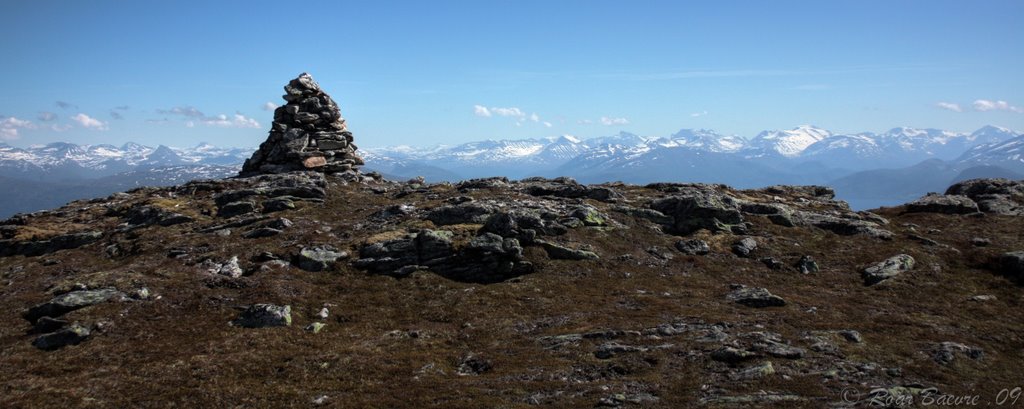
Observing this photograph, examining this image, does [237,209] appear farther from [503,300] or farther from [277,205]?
[503,300]

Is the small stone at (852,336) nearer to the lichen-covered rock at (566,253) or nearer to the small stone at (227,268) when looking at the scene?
the lichen-covered rock at (566,253)

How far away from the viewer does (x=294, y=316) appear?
3478 centimetres

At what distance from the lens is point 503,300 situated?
38.5m

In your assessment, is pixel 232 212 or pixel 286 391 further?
pixel 232 212

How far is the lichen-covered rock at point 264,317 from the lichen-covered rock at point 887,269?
139 ft

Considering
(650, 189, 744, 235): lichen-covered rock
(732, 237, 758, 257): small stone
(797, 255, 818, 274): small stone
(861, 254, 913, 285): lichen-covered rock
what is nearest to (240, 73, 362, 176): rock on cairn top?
(650, 189, 744, 235): lichen-covered rock

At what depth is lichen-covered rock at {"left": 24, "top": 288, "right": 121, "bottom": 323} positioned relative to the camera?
33.7 m

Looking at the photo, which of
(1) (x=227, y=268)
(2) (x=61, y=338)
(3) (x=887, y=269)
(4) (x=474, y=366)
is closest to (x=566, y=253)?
(4) (x=474, y=366)

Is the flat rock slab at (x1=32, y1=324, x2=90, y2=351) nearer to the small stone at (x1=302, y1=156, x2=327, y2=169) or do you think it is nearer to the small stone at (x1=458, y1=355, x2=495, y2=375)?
the small stone at (x1=458, y1=355, x2=495, y2=375)

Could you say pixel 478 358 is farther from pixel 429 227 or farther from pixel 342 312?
pixel 429 227

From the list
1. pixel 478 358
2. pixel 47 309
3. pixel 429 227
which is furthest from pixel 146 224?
pixel 478 358

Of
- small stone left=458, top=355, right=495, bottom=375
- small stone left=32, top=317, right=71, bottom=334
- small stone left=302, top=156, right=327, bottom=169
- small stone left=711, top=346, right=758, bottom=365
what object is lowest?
small stone left=458, top=355, right=495, bottom=375

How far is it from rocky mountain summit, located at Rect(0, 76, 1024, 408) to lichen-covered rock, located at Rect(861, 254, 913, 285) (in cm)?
20

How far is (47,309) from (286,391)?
20.4 metres
